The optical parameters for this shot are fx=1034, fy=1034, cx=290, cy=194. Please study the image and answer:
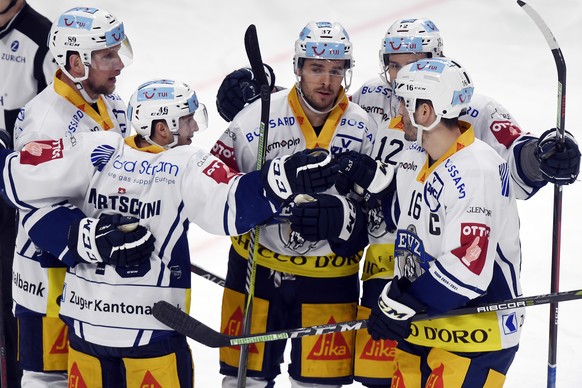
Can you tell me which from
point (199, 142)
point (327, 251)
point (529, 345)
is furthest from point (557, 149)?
Answer: point (199, 142)

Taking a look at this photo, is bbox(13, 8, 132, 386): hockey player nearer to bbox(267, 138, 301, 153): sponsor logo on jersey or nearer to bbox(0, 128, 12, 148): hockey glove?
bbox(0, 128, 12, 148): hockey glove

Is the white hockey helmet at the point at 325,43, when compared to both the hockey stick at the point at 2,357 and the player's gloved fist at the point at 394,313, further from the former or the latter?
the hockey stick at the point at 2,357

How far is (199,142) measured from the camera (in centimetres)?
654

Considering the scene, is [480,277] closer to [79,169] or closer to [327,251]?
[327,251]

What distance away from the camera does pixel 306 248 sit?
3.71 meters

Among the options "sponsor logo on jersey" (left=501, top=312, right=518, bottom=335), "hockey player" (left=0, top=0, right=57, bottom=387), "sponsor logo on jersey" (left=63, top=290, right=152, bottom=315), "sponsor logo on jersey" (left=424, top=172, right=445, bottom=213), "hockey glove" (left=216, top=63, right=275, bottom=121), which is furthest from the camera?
"hockey player" (left=0, top=0, right=57, bottom=387)

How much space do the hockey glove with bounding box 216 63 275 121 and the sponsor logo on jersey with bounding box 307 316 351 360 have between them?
899mm

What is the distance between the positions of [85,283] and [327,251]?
0.88 meters

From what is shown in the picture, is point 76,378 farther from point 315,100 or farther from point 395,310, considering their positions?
point 315,100

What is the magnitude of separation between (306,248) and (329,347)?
14.9 inches

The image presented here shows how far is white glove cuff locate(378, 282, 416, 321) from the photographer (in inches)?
123

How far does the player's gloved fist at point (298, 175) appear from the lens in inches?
124

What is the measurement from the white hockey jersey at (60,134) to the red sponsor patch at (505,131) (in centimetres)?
143

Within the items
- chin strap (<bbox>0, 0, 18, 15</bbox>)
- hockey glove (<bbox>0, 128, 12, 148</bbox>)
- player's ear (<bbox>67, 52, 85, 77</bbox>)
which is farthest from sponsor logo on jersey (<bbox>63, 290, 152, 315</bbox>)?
chin strap (<bbox>0, 0, 18, 15</bbox>)
